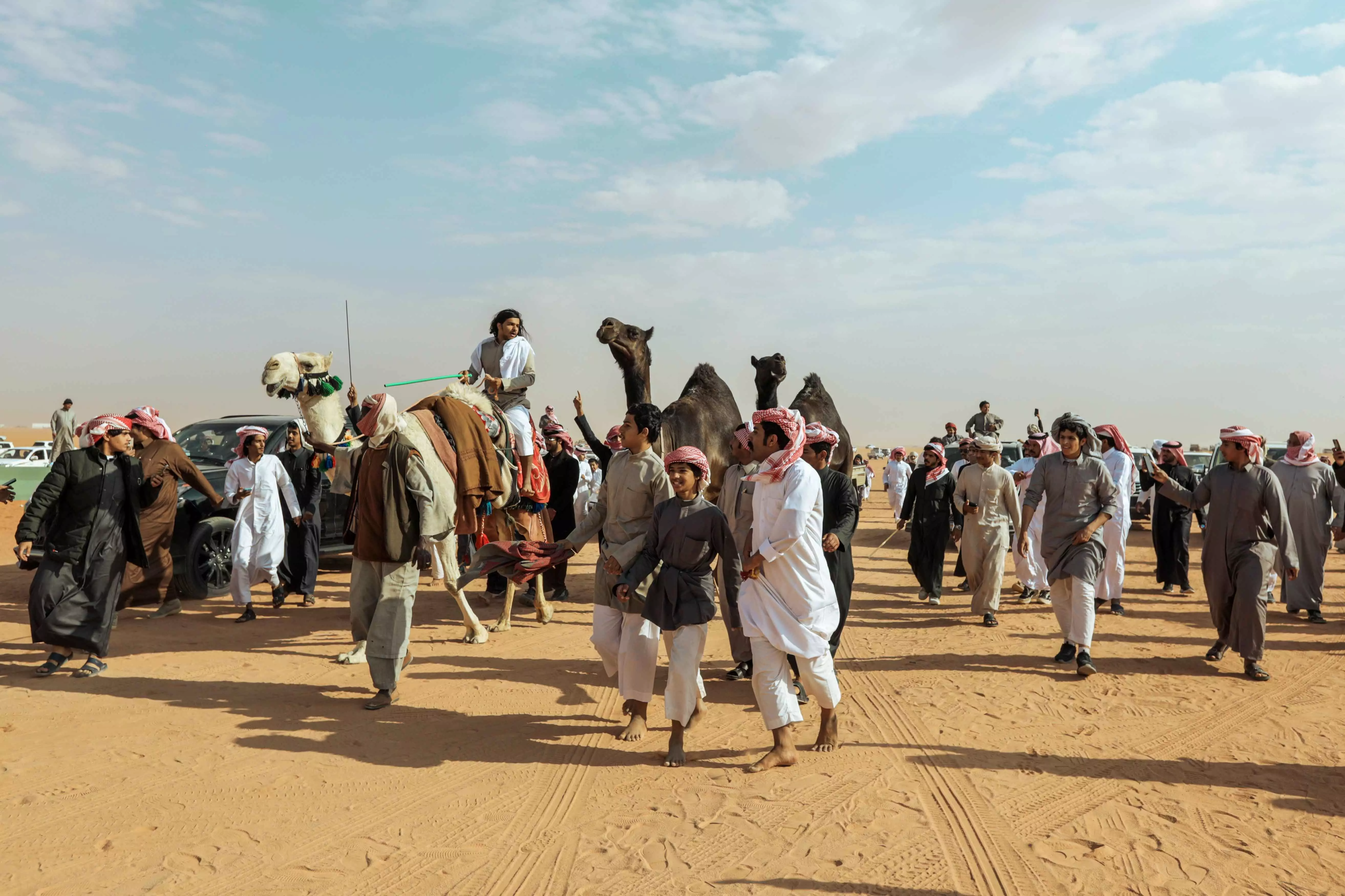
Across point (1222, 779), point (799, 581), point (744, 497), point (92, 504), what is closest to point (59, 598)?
point (92, 504)

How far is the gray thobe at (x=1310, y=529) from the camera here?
9766mm

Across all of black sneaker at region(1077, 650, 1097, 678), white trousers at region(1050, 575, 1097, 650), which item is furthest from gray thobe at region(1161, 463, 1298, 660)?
black sneaker at region(1077, 650, 1097, 678)

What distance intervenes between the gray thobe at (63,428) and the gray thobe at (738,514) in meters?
17.7

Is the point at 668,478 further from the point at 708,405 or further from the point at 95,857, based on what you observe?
the point at 708,405

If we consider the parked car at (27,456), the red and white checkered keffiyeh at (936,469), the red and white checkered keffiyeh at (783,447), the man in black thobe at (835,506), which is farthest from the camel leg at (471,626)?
the parked car at (27,456)

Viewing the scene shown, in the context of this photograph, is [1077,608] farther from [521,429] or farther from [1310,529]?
[521,429]

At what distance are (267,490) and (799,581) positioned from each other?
21.2 feet

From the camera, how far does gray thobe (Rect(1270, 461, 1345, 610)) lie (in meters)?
9.77

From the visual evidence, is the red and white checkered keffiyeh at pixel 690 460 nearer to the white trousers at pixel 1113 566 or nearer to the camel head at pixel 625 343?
the camel head at pixel 625 343

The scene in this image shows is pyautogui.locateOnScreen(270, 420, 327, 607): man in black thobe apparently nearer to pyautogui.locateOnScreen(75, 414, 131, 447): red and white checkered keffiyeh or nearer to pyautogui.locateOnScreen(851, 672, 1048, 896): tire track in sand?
pyautogui.locateOnScreen(75, 414, 131, 447): red and white checkered keffiyeh

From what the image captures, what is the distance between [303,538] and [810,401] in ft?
19.9

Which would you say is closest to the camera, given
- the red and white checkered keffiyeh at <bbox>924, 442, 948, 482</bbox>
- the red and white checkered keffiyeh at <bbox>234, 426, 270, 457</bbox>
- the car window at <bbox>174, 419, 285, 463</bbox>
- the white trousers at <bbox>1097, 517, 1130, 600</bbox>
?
the red and white checkered keffiyeh at <bbox>234, 426, 270, 457</bbox>

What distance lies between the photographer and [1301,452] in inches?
401

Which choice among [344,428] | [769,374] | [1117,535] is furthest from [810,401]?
[344,428]
